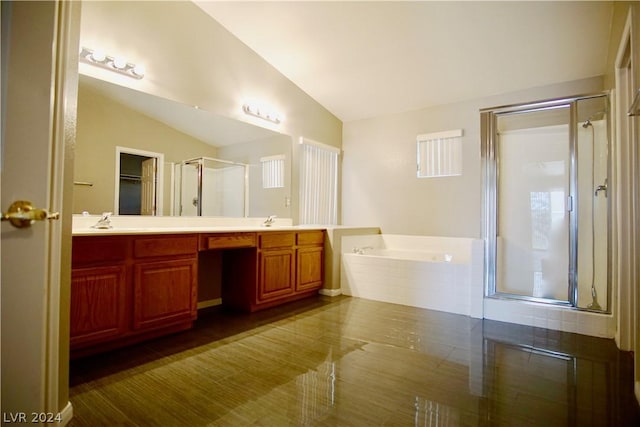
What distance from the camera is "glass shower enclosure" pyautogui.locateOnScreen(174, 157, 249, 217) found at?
9.62 ft

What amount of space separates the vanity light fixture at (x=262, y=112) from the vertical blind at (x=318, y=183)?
19.2 inches

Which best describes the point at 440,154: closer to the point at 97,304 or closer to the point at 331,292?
the point at 331,292

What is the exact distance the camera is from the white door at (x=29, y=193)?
0.73 metres

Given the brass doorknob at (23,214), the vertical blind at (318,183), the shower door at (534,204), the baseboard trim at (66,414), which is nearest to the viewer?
the brass doorknob at (23,214)

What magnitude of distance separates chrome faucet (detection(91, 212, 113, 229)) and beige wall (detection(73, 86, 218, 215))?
0.06 meters

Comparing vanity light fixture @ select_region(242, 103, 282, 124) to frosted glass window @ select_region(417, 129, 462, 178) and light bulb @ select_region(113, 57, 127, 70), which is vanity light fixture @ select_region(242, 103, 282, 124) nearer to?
light bulb @ select_region(113, 57, 127, 70)

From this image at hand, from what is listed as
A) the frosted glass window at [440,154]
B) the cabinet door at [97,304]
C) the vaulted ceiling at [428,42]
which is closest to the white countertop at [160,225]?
the cabinet door at [97,304]

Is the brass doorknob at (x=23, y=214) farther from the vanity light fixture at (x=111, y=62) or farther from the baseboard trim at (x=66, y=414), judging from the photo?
the vanity light fixture at (x=111, y=62)

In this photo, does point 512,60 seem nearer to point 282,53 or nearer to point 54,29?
point 282,53

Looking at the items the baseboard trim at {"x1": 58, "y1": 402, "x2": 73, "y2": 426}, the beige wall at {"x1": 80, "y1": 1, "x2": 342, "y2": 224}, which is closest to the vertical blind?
the beige wall at {"x1": 80, "y1": 1, "x2": 342, "y2": 224}

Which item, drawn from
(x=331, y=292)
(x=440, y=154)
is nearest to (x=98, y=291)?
(x=331, y=292)

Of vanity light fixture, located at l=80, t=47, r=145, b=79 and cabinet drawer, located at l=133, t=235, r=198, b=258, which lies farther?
vanity light fixture, located at l=80, t=47, r=145, b=79

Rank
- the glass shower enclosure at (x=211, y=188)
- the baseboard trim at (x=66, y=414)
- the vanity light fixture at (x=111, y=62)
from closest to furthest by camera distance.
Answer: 1. the baseboard trim at (x=66, y=414)
2. the vanity light fixture at (x=111, y=62)
3. the glass shower enclosure at (x=211, y=188)

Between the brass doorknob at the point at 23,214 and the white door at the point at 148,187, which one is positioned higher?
the white door at the point at 148,187
